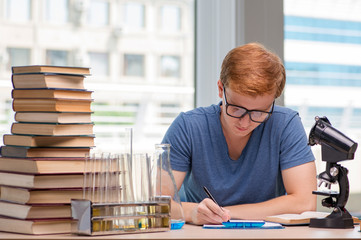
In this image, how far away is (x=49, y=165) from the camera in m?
1.27

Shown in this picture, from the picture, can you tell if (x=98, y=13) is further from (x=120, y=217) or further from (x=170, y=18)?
(x=120, y=217)

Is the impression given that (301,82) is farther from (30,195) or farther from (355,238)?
(30,195)

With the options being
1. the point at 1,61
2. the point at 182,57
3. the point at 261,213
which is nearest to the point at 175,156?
the point at 261,213

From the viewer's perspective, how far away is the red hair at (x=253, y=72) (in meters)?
1.67

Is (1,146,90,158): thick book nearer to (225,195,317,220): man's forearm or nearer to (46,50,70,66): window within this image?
(225,195,317,220): man's forearm

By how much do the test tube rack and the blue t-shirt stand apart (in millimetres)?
663

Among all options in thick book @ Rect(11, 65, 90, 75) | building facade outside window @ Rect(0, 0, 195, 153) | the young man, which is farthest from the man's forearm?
building facade outside window @ Rect(0, 0, 195, 153)

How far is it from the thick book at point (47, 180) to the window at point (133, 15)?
6163 millimetres

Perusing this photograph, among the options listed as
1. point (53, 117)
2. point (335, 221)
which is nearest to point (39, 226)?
point (53, 117)

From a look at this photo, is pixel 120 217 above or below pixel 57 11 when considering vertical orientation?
below

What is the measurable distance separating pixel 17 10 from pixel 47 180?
5425mm

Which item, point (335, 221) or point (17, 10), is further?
point (17, 10)

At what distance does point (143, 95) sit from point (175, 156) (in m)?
7.54

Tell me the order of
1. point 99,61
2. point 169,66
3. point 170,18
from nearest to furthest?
point 170,18 → point 99,61 → point 169,66
